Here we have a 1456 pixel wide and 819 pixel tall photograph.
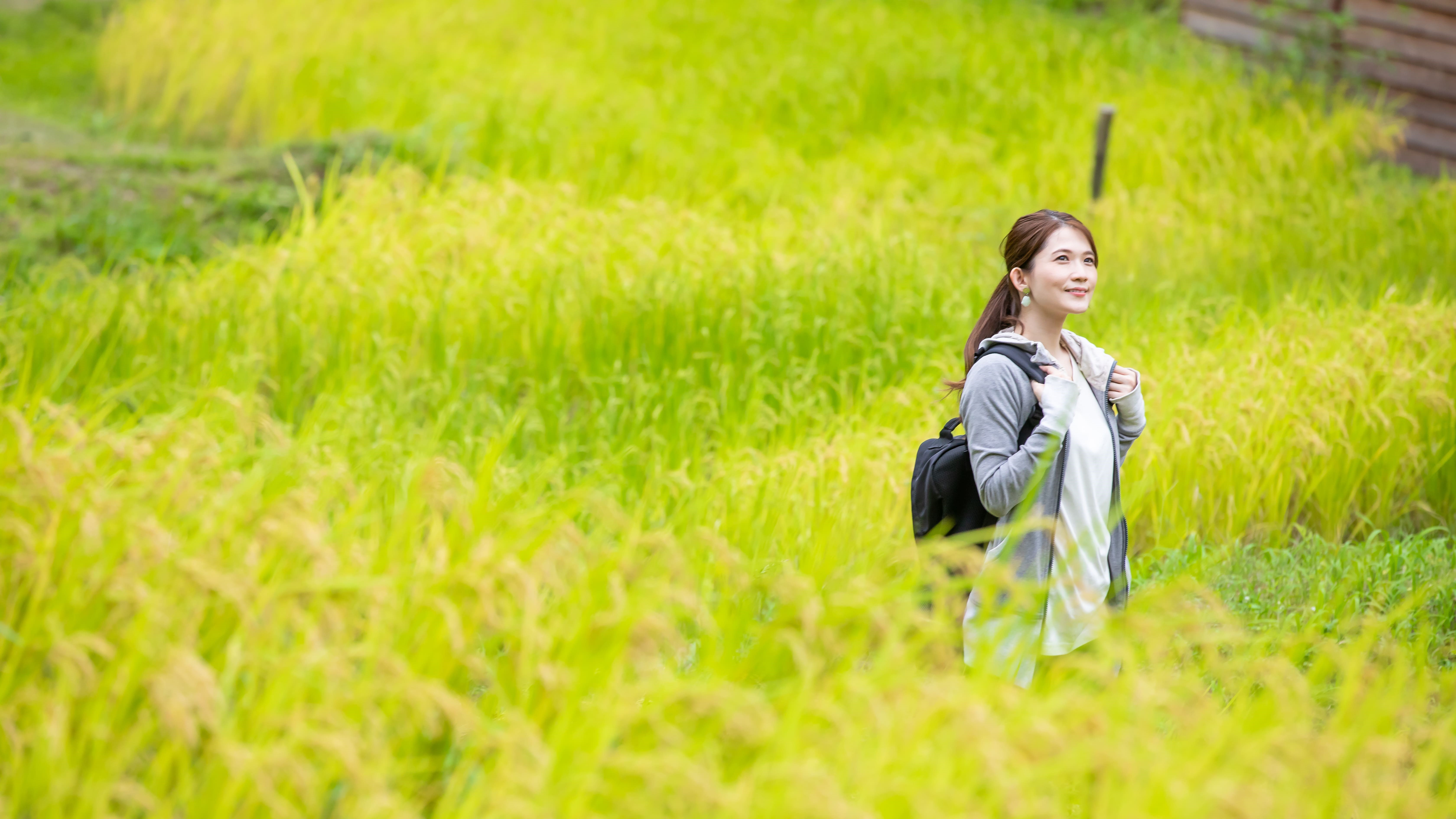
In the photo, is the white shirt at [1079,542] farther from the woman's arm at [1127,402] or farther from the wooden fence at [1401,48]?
the wooden fence at [1401,48]

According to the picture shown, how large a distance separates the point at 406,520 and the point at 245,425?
55cm

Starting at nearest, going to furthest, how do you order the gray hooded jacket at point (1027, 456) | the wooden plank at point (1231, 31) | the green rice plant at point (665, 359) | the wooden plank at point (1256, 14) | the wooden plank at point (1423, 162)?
the gray hooded jacket at point (1027, 456)
the green rice plant at point (665, 359)
the wooden plank at point (1423, 162)
the wooden plank at point (1256, 14)
the wooden plank at point (1231, 31)

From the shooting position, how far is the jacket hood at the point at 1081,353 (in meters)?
2.74

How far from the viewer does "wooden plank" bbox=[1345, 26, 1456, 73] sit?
8.73 m

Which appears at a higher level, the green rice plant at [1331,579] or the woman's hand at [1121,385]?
the woman's hand at [1121,385]

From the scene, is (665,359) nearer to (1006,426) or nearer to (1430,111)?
(1006,426)

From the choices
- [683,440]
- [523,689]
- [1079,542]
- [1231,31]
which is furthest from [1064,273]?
[1231,31]

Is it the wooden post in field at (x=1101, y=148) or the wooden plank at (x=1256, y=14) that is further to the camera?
the wooden plank at (x=1256, y=14)

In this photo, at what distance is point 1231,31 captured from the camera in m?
10.7

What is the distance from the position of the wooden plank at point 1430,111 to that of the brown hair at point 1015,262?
7.67 metres

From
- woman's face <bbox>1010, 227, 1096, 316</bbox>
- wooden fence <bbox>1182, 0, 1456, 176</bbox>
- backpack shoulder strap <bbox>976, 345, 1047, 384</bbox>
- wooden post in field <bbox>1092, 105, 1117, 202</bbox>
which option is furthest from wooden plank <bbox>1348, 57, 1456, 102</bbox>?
backpack shoulder strap <bbox>976, 345, 1047, 384</bbox>

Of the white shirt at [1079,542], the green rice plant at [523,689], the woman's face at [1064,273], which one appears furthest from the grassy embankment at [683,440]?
the woman's face at [1064,273]

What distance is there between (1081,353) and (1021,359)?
0.23 metres

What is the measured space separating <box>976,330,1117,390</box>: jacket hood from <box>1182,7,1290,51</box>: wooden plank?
827 centimetres
